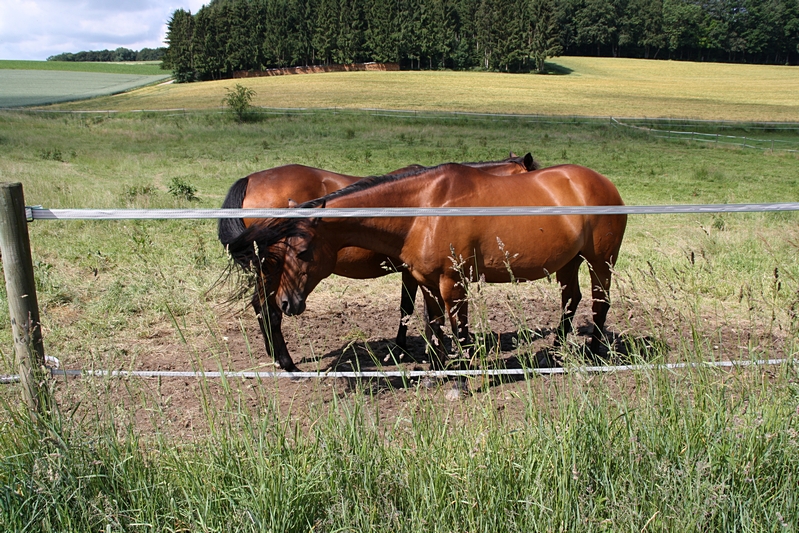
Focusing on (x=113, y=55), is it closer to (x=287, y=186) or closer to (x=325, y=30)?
(x=325, y=30)

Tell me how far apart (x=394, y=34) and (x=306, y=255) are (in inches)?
3390

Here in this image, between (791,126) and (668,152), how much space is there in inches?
620

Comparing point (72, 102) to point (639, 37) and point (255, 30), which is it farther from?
point (639, 37)

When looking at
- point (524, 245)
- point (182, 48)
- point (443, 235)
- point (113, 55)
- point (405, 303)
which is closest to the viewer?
point (443, 235)

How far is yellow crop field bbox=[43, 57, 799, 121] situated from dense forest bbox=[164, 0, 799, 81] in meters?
11.1

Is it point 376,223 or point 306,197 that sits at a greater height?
point 306,197

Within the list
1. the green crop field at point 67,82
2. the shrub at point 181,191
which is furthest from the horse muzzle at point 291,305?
the green crop field at point 67,82

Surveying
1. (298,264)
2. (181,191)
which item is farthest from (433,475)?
(181,191)

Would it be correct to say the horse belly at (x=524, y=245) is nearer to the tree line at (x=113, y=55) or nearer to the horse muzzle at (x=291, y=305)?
the horse muzzle at (x=291, y=305)

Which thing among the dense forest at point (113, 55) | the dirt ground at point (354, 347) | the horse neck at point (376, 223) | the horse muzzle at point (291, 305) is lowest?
the dirt ground at point (354, 347)

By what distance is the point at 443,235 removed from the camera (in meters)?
5.00

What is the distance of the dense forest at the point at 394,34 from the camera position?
83250 mm

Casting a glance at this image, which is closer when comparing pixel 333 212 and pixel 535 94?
pixel 333 212

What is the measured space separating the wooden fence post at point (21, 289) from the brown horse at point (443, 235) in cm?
197
